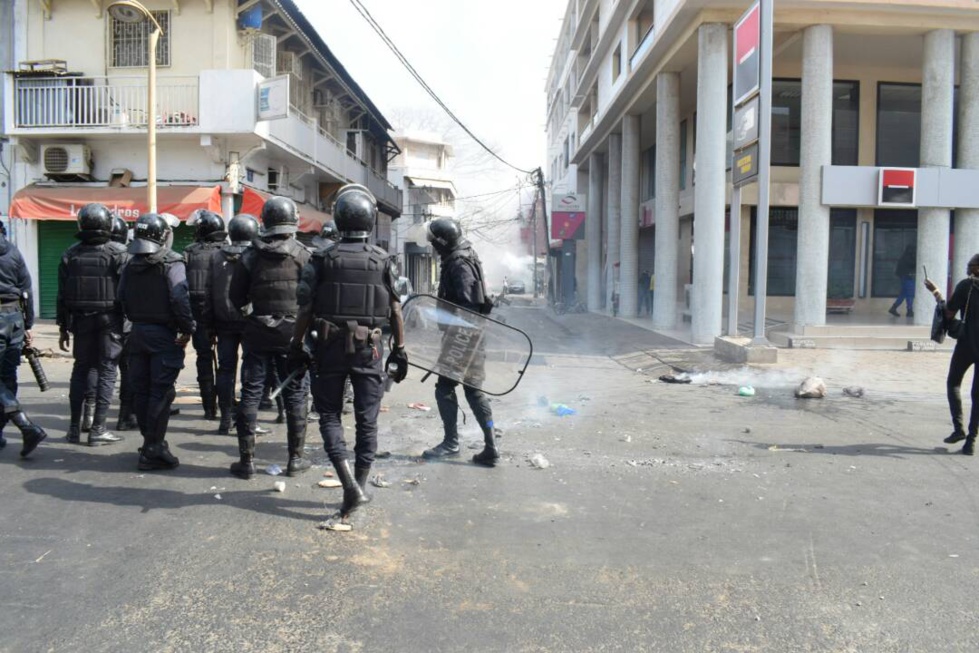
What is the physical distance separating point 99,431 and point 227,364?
45.0 inches

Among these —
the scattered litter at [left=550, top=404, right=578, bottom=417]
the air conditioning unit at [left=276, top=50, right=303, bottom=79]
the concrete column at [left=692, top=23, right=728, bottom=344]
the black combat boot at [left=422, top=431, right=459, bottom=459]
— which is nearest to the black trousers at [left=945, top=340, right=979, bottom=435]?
the scattered litter at [left=550, top=404, right=578, bottom=417]

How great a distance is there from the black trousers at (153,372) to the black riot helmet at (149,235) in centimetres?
54

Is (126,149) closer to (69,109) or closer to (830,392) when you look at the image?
(69,109)

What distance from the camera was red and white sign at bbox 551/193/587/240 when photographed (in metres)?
28.6

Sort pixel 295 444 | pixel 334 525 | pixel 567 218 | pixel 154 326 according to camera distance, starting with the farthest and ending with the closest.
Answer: pixel 567 218 < pixel 154 326 < pixel 295 444 < pixel 334 525

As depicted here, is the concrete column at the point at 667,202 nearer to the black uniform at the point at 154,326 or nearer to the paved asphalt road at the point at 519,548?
the paved asphalt road at the point at 519,548

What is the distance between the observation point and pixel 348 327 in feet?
13.8

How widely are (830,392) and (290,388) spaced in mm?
6891

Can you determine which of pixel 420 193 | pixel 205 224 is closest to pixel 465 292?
pixel 205 224

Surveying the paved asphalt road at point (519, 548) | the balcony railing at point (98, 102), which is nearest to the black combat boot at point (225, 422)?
the paved asphalt road at point (519, 548)

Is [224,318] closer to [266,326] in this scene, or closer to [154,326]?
[154,326]

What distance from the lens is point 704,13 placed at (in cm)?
1399

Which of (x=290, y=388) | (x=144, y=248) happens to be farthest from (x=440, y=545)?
(x=144, y=248)

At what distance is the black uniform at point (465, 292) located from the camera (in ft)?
17.6
